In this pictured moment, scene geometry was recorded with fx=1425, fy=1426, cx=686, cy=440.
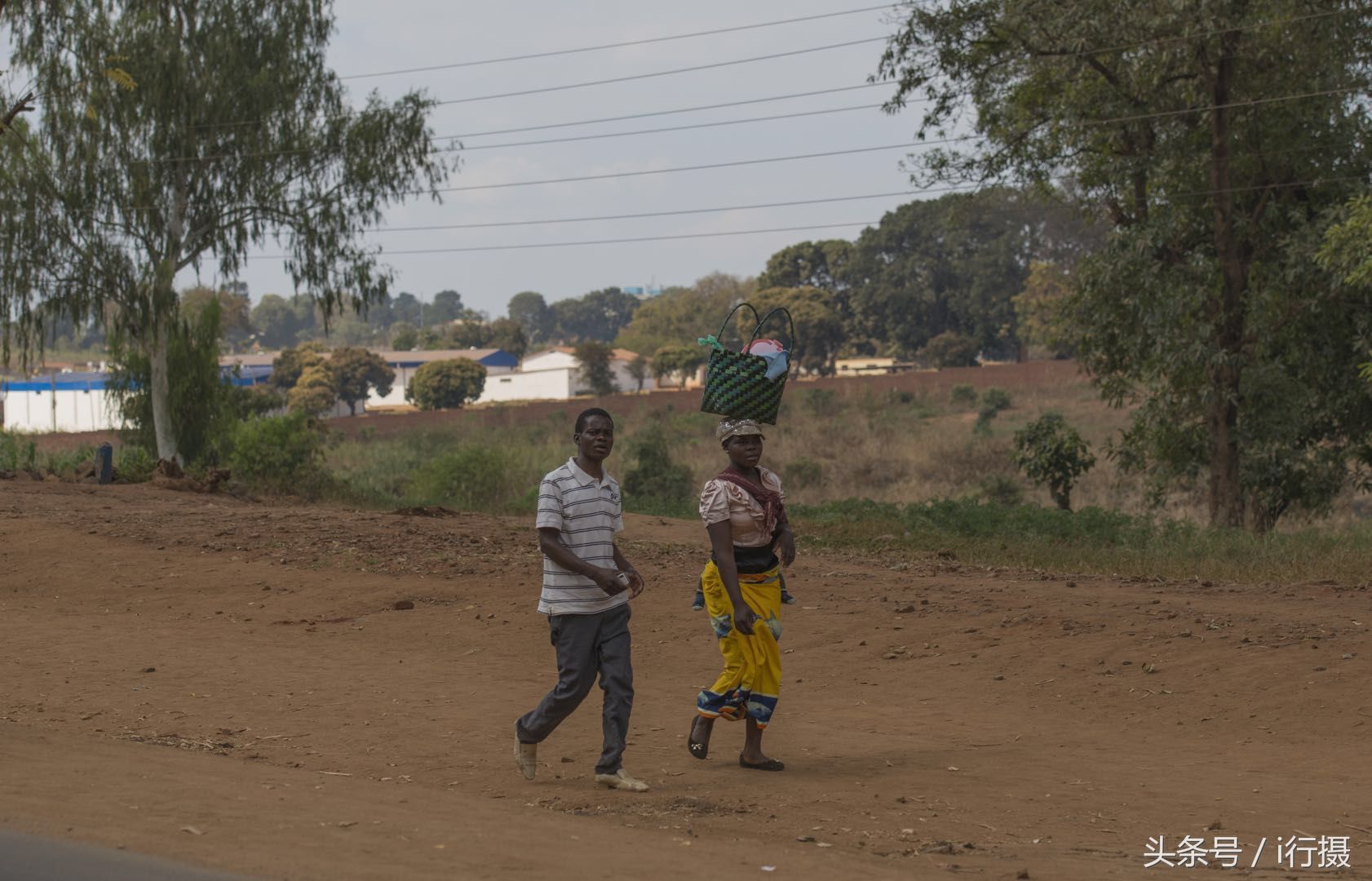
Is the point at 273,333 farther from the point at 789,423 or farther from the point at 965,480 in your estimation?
the point at 965,480

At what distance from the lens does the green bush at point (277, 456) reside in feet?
90.2

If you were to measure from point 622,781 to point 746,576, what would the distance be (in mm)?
1122

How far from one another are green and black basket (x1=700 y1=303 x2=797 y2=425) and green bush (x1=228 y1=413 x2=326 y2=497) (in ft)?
70.3

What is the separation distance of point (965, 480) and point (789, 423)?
42.5 ft

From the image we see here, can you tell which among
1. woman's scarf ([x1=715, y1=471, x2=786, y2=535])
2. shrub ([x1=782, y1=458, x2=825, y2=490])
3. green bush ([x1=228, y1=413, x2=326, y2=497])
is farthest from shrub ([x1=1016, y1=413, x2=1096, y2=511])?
woman's scarf ([x1=715, y1=471, x2=786, y2=535])

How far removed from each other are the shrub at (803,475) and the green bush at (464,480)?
919 cm

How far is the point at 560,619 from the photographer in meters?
6.42

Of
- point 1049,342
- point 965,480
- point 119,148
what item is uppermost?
point 119,148

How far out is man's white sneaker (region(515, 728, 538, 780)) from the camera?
21.6 feet

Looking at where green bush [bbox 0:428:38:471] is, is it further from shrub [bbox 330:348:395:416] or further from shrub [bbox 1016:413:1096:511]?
shrub [bbox 330:348:395:416]

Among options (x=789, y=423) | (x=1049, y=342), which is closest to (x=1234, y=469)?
(x=1049, y=342)

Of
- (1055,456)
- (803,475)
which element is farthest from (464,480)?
(1055,456)

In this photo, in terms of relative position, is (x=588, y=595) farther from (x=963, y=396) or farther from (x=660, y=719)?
(x=963, y=396)

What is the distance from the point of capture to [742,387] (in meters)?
7.08
